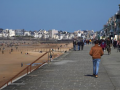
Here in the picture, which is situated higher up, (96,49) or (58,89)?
(96,49)

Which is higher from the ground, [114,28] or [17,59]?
[114,28]

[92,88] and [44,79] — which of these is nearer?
[92,88]

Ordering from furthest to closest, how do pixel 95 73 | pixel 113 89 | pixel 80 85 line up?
pixel 95 73 < pixel 80 85 < pixel 113 89

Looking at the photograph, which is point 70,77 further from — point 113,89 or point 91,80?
point 113,89

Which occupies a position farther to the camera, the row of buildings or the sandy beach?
the row of buildings

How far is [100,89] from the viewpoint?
31.2 ft

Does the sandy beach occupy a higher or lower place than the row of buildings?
lower

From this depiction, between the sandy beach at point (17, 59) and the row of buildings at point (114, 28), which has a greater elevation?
the row of buildings at point (114, 28)

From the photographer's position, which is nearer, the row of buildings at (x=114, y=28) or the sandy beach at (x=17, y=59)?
the sandy beach at (x=17, y=59)

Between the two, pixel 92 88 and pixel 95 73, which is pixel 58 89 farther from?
pixel 95 73

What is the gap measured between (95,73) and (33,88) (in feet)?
10.8

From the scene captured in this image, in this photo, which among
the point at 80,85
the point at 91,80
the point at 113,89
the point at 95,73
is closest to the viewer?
the point at 113,89

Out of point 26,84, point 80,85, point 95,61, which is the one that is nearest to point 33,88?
point 26,84

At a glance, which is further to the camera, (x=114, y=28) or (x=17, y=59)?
(x=114, y=28)
